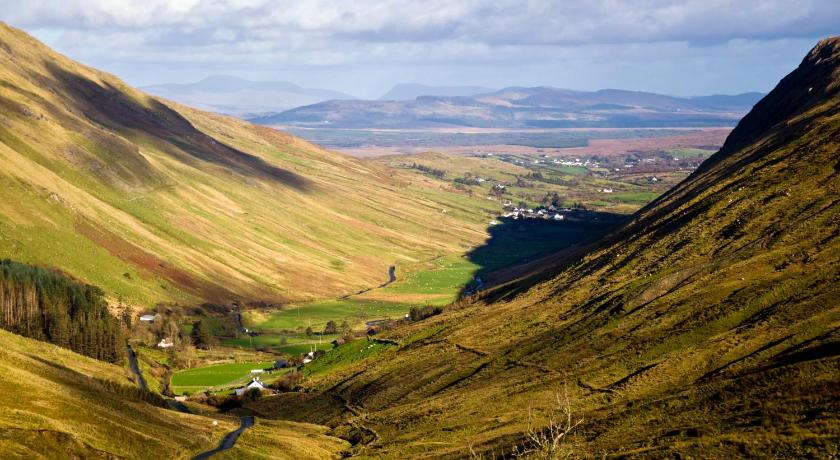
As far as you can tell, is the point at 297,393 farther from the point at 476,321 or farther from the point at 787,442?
the point at 787,442

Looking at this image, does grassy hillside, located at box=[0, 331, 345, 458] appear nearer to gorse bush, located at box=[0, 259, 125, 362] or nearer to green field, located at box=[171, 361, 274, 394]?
green field, located at box=[171, 361, 274, 394]

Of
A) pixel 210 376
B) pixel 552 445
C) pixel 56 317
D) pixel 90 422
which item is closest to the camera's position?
pixel 552 445

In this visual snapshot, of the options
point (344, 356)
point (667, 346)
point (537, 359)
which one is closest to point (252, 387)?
point (344, 356)

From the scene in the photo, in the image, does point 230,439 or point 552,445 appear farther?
point 230,439

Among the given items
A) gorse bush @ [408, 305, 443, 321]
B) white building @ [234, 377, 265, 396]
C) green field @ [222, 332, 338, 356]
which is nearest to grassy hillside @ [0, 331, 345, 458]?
white building @ [234, 377, 265, 396]

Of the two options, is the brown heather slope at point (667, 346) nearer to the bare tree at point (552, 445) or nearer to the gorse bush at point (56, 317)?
the bare tree at point (552, 445)

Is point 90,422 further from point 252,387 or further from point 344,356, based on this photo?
point 344,356
